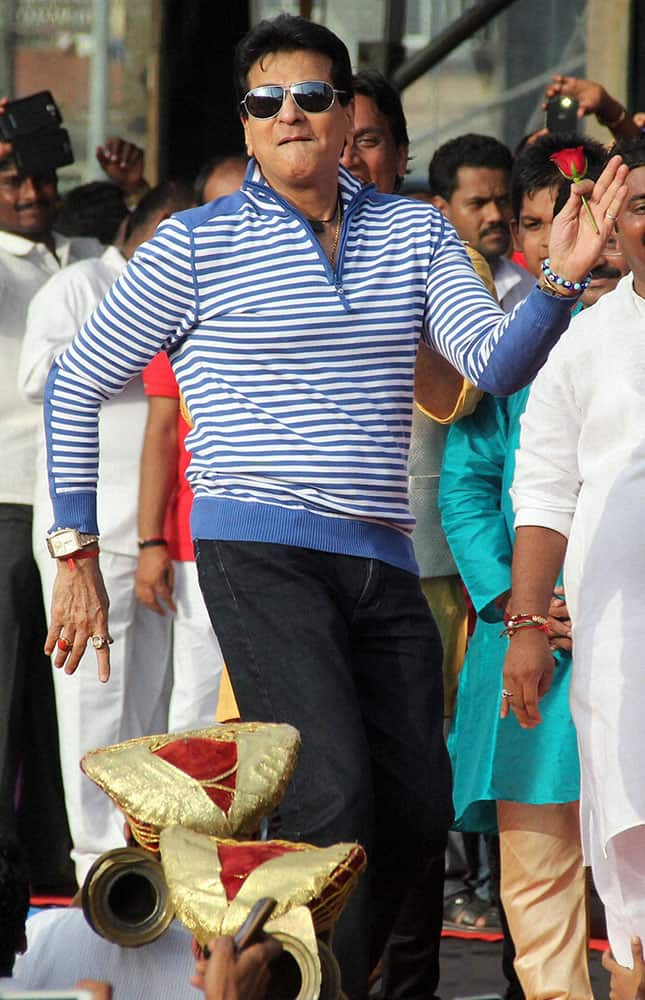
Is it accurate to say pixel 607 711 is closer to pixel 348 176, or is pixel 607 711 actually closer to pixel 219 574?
pixel 219 574

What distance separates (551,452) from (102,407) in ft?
7.46

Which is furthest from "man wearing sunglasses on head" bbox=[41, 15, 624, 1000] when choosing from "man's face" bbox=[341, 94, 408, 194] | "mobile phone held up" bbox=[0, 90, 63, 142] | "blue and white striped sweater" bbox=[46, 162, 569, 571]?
"mobile phone held up" bbox=[0, 90, 63, 142]

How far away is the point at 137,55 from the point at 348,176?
23.8 ft

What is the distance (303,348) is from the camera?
3457mm

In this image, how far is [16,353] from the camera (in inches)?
231

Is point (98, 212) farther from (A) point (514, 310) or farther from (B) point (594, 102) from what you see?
(A) point (514, 310)

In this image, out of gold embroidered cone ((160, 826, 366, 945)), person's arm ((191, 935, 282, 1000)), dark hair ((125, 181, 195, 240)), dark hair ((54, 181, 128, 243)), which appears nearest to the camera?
person's arm ((191, 935, 282, 1000))

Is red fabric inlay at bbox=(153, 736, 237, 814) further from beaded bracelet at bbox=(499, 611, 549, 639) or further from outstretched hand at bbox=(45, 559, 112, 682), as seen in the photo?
beaded bracelet at bbox=(499, 611, 549, 639)

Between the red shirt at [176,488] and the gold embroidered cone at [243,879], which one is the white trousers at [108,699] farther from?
the gold embroidered cone at [243,879]

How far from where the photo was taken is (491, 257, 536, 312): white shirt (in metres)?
5.12

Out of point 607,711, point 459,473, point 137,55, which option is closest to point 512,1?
point 137,55

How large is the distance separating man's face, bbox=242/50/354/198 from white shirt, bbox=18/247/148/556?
2.03 metres

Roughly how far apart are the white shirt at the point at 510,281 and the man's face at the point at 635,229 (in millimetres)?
1454

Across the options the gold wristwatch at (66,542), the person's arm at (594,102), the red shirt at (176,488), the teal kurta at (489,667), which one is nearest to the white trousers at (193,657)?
the red shirt at (176,488)
